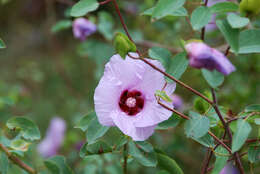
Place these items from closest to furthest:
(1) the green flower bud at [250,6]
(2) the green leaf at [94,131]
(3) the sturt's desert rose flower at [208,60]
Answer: (3) the sturt's desert rose flower at [208,60] < (1) the green flower bud at [250,6] < (2) the green leaf at [94,131]

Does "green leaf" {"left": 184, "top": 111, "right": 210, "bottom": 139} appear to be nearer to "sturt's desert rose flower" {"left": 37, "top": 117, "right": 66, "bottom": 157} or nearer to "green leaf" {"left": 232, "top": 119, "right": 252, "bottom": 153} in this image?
"green leaf" {"left": 232, "top": 119, "right": 252, "bottom": 153}

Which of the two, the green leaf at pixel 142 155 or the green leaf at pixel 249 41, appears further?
the green leaf at pixel 142 155

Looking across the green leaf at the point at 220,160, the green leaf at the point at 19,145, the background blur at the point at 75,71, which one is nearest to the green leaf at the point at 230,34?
the green leaf at the point at 220,160

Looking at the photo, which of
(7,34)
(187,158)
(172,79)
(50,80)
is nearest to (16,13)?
(7,34)

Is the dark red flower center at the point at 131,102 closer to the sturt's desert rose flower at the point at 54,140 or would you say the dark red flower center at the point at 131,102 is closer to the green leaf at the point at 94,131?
the green leaf at the point at 94,131

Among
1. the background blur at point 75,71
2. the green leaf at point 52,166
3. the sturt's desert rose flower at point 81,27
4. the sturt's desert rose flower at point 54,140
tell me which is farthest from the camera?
the sturt's desert rose flower at point 54,140

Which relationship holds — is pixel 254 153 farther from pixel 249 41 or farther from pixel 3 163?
pixel 3 163
